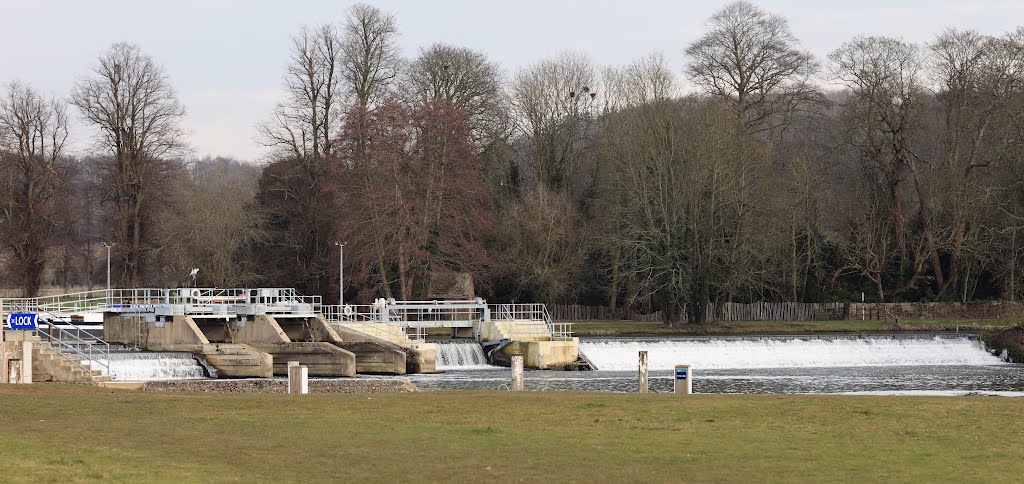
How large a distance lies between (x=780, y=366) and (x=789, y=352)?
183 cm

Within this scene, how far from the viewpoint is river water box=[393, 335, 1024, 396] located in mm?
45656

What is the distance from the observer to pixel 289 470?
16578 millimetres

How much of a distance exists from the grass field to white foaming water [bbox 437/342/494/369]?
28.2m

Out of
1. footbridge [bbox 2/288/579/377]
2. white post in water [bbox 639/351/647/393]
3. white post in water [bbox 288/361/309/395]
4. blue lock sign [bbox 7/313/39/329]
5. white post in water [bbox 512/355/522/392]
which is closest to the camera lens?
white post in water [bbox 288/361/309/395]

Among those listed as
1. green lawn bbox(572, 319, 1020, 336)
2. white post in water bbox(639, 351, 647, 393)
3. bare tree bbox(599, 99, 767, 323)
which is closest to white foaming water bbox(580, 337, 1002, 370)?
green lawn bbox(572, 319, 1020, 336)

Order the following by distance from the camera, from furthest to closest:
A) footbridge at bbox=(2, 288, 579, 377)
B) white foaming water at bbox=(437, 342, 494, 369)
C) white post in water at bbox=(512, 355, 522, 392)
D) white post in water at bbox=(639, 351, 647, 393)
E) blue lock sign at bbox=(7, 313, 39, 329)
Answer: white foaming water at bbox=(437, 342, 494, 369) → footbridge at bbox=(2, 288, 579, 377) → blue lock sign at bbox=(7, 313, 39, 329) → white post in water at bbox=(512, 355, 522, 392) → white post in water at bbox=(639, 351, 647, 393)

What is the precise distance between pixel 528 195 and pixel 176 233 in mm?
22089

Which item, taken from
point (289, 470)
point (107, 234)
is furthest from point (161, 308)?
Answer: point (289, 470)

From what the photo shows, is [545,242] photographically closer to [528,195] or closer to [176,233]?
[528,195]

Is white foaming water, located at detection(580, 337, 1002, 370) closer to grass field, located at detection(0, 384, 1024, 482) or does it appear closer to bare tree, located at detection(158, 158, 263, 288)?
bare tree, located at detection(158, 158, 263, 288)

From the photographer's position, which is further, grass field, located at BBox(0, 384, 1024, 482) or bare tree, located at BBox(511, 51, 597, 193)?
bare tree, located at BBox(511, 51, 597, 193)

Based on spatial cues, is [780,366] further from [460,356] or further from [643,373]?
[643,373]

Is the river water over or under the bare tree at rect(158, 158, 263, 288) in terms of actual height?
under

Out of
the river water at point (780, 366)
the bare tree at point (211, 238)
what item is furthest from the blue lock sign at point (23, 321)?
the bare tree at point (211, 238)
